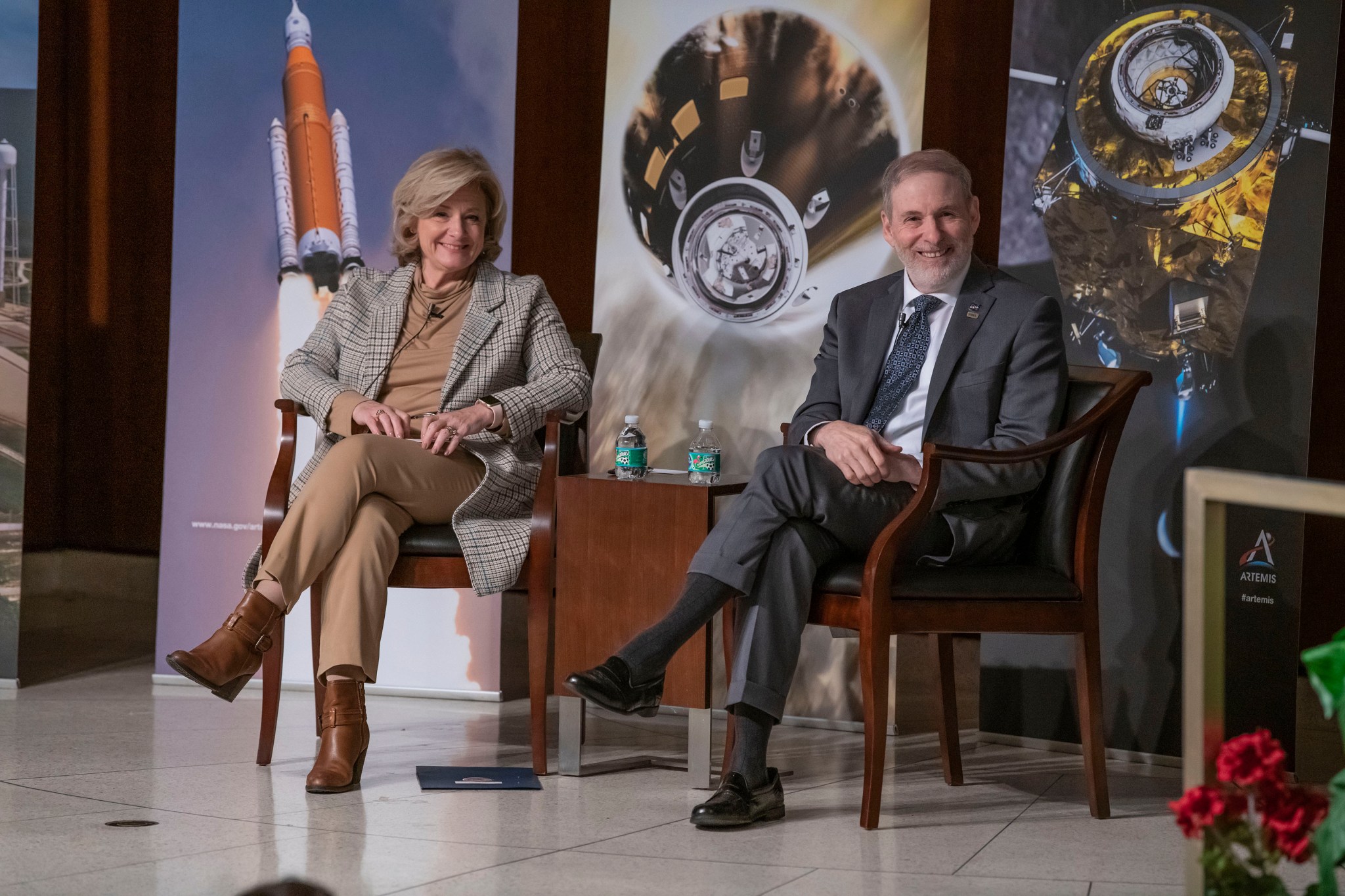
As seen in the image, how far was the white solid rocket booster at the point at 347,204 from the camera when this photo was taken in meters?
4.06

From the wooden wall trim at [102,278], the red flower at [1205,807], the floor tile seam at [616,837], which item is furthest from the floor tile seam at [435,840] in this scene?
the wooden wall trim at [102,278]

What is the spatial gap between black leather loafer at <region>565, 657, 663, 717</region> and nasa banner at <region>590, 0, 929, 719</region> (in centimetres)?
116

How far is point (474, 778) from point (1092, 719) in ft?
4.18

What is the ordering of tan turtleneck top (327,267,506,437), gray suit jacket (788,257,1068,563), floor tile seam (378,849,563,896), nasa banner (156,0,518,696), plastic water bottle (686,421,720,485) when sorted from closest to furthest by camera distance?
floor tile seam (378,849,563,896), gray suit jacket (788,257,1068,563), plastic water bottle (686,421,720,485), tan turtleneck top (327,267,506,437), nasa banner (156,0,518,696)

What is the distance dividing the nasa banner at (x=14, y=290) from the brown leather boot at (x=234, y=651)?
1.32 metres

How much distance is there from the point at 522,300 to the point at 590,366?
0.40 m

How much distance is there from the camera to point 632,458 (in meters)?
3.27

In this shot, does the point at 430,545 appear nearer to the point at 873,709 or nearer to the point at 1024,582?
the point at 873,709

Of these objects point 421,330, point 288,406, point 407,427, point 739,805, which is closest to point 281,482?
point 288,406

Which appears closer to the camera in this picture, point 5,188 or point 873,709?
point 873,709

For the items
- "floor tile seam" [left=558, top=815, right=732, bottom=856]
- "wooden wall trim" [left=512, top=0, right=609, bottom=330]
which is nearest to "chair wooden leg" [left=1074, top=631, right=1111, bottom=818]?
"floor tile seam" [left=558, top=815, right=732, bottom=856]

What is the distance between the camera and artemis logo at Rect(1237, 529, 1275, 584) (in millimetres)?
3221

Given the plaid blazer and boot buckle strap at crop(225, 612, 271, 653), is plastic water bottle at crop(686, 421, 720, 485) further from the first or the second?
boot buckle strap at crop(225, 612, 271, 653)

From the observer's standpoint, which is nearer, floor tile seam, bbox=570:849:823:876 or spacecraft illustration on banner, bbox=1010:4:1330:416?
floor tile seam, bbox=570:849:823:876
